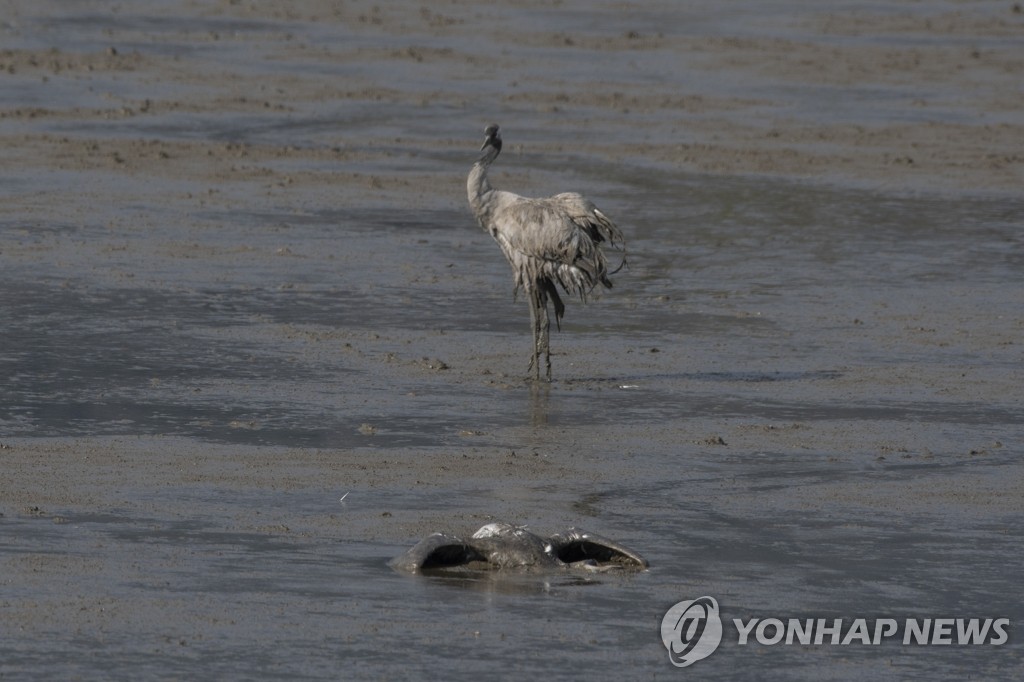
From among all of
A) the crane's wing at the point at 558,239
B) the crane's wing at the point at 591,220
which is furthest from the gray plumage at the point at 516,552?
the crane's wing at the point at 591,220

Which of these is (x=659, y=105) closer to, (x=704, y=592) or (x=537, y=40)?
(x=537, y=40)

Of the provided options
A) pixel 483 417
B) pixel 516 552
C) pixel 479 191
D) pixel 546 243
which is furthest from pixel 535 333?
pixel 516 552

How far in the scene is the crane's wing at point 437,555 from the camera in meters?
9.27

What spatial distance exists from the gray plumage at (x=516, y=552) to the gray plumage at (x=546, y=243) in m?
4.35

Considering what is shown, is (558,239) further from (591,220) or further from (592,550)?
(592,550)

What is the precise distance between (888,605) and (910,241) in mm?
10276

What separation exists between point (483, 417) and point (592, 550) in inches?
127

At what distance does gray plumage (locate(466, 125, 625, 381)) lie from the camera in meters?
13.9

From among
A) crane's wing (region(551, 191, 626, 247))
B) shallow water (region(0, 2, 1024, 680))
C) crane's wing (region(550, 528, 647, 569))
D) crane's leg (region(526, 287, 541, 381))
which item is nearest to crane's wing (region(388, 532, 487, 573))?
shallow water (region(0, 2, 1024, 680))

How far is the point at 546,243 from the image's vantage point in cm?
1390

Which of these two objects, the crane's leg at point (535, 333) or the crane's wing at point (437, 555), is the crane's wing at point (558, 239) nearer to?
the crane's leg at point (535, 333)

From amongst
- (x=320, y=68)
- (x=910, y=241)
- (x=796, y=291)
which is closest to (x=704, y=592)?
(x=796, y=291)

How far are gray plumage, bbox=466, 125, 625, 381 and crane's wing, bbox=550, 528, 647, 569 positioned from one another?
170 inches

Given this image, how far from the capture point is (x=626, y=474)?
11.4 meters
